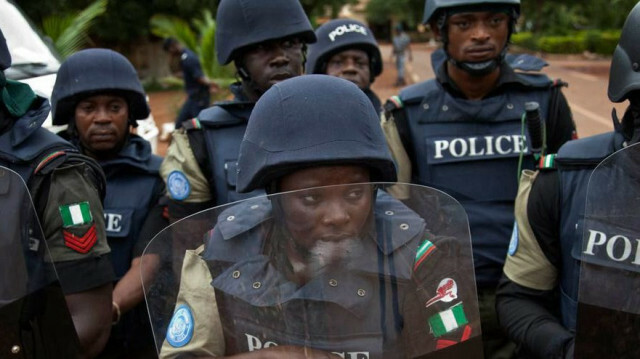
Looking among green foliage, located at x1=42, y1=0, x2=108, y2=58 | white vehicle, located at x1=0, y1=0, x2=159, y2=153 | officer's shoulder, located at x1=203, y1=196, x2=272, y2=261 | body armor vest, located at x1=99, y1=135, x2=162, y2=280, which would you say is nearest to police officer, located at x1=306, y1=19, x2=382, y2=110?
body armor vest, located at x1=99, y1=135, x2=162, y2=280

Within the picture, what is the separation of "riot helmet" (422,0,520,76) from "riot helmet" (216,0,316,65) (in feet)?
2.06

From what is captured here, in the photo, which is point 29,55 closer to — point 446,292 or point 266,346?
point 266,346

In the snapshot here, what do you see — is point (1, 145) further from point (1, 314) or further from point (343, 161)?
point (343, 161)

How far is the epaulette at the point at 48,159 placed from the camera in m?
1.99

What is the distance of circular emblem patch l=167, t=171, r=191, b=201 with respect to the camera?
2818mm

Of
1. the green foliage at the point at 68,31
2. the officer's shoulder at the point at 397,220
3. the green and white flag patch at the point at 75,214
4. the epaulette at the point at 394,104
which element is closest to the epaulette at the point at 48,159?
the green and white flag patch at the point at 75,214

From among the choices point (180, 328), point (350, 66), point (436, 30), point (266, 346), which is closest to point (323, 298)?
point (266, 346)

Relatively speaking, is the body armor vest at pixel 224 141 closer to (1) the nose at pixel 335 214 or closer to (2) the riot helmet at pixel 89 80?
(2) the riot helmet at pixel 89 80

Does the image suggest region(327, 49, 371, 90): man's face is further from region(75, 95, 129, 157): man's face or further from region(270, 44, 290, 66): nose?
region(75, 95, 129, 157): man's face

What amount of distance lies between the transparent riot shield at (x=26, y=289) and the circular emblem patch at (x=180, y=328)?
24 centimetres

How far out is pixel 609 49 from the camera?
26.6 meters

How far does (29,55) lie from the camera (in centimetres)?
454

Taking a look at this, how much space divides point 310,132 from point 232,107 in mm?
→ 1446

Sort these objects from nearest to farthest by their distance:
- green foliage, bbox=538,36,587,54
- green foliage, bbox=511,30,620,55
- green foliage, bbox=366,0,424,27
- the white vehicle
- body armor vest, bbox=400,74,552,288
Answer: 1. body armor vest, bbox=400,74,552,288
2. the white vehicle
3. green foliage, bbox=511,30,620,55
4. green foliage, bbox=538,36,587,54
5. green foliage, bbox=366,0,424,27
